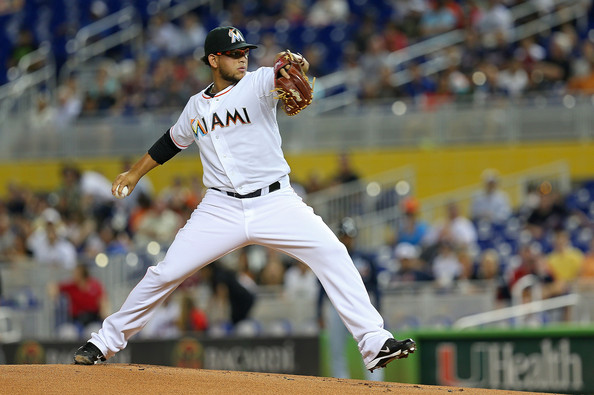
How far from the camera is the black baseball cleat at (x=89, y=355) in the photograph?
22.7 feet

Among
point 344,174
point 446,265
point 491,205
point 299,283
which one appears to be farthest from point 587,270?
point 344,174

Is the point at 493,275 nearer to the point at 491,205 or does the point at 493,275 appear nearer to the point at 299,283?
the point at 299,283

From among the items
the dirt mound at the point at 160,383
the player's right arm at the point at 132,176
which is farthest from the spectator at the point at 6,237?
the dirt mound at the point at 160,383

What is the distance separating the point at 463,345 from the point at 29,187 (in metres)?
9.91

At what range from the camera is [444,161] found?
16984 mm

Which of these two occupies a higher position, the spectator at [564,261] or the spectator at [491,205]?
the spectator at [491,205]

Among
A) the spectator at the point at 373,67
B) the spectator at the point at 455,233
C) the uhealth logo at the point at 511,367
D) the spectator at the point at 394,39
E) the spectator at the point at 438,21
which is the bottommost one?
the uhealth logo at the point at 511,367

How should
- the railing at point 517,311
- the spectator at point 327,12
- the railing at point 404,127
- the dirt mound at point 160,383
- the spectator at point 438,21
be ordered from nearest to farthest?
the dirt mound at point 160,383, the railing at point 517,311, the railing at point 404,127, the spectator at point 438,21, the spectator at point 327,12

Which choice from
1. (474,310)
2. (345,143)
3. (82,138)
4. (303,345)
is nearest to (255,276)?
(303,345)

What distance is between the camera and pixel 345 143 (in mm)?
Answer: 17219

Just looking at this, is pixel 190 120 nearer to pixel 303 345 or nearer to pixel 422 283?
pixel 303 345

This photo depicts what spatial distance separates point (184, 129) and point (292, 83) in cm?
98

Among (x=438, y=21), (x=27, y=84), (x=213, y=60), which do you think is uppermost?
(x=438, y=21)

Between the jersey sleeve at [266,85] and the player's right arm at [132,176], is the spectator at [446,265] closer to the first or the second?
the player's right arm at [132,176]
